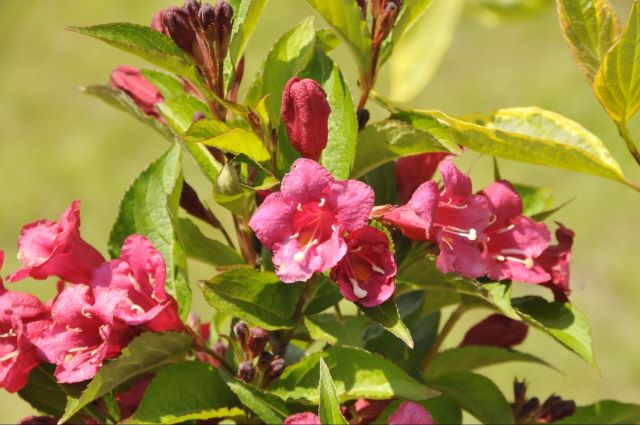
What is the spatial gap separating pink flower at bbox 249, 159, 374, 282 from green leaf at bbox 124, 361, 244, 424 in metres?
0.16

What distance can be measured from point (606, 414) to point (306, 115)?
52cm

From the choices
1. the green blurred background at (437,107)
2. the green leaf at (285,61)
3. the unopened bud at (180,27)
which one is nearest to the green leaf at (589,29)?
the green leaf at (285,61)

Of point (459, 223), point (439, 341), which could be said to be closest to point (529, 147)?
point (459, 223)

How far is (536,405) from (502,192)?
0.95ft

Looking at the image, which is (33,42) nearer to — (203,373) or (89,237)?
(89,237)

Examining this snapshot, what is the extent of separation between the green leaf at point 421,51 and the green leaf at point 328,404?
720 millimetres

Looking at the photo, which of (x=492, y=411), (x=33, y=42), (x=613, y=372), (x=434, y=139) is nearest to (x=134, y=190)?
(x=434, y=139)

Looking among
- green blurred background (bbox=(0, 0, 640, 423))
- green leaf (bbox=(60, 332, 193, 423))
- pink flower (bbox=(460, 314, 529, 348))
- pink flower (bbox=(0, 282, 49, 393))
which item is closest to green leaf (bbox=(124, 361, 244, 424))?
green leaf (bbox=(60, 332, 193, 423))

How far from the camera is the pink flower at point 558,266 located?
1000mm

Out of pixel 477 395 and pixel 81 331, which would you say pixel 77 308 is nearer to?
pixel 81 331

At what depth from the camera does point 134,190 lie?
1048 mm

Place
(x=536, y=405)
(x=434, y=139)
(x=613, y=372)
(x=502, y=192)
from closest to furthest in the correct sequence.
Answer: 1. (x=434, y=139)
2. (x=502, y=192)
3. (x=536, y=405)
4. (x=613, y=372)

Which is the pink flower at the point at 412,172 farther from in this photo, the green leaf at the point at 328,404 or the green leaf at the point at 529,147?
the green leaf at the point at 328,404

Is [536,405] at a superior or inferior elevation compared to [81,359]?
inferior
